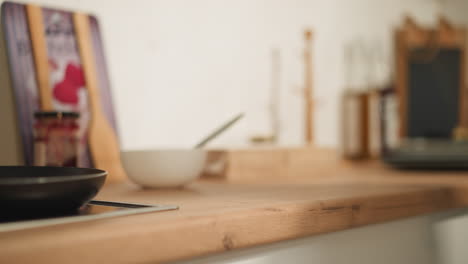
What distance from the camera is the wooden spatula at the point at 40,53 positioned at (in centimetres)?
85

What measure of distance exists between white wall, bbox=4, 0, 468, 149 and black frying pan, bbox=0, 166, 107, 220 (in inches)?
21.9

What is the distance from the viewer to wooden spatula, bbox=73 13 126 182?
2.99 feet

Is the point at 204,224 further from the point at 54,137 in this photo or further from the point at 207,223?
the point at 54,137

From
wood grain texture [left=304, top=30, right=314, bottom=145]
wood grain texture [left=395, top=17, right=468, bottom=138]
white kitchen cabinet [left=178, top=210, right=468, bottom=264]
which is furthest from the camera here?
wood grain texture [left=395, top=17, right=468, bottom=138]

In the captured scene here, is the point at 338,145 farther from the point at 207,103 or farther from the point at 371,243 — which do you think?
the point at 371,243

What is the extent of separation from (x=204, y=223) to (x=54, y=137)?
0.43 m

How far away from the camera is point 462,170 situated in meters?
1.20

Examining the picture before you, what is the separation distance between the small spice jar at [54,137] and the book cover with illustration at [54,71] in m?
0.04

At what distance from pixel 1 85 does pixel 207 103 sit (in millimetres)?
494

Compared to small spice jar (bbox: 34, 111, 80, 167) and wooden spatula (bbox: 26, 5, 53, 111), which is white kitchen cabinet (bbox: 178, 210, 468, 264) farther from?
wooden spatula (bbox: 26, 5, 53, 111)

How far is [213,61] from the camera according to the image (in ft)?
3.91

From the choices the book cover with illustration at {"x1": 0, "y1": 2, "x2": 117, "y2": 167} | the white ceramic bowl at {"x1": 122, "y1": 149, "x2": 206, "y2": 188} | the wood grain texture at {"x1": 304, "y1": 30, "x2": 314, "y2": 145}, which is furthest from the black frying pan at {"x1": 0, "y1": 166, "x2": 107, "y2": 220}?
the wood grain texture at {"x1": 304, "y1": 30, "x2": 314, "y2": 145}

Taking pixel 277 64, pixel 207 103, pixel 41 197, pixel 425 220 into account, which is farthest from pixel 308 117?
pixel 41 197

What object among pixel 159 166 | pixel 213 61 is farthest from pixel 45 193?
pixel 213 61
